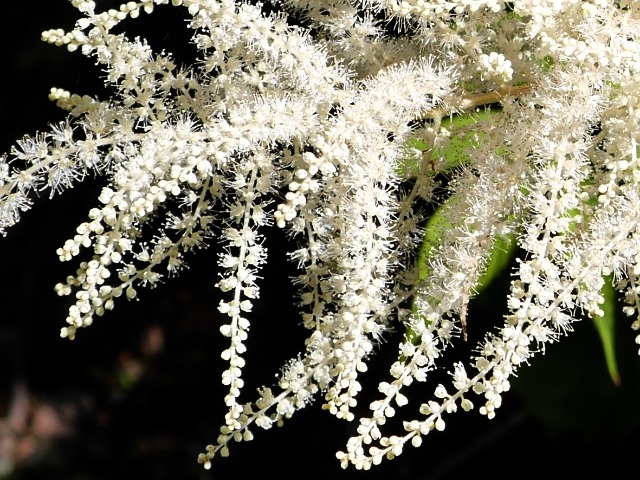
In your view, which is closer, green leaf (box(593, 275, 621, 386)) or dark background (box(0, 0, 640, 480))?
green leaf (box(593, 275, 621, 386))

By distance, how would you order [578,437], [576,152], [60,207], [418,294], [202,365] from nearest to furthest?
[576,152] → [418,294] → [578,437] → [60,207] → [202,365]

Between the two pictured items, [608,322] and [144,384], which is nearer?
[608,322]

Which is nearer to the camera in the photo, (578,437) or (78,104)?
(78,104)

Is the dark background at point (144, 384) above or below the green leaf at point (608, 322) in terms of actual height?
below

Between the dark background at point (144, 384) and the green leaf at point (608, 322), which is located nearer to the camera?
the green leaf at point (608, 322)

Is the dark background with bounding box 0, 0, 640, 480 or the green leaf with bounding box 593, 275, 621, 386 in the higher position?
the green leaf with bounding box 593, 275, 621, 386

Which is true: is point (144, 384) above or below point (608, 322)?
below

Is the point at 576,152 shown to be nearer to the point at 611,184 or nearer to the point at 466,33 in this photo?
the point at 611,184

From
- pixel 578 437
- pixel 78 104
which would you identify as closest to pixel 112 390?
pixel 578 437
